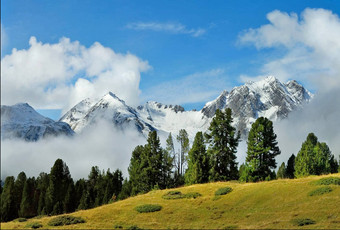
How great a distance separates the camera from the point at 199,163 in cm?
7606

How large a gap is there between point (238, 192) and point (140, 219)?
15052 millimetres

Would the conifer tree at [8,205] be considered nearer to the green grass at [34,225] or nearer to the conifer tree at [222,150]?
the conifer tree at [222,150]

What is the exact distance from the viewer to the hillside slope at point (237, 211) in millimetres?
32750

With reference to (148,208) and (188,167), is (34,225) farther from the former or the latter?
(188,167)

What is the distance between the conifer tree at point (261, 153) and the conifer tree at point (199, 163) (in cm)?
1124

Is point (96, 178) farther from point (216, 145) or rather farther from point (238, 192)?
point (238, 192)

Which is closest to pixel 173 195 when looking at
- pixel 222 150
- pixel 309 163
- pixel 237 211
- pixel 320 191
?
pixel 237 211

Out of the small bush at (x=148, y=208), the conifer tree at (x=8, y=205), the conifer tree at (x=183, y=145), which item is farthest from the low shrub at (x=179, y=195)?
the conifer tree at (x=8, y=205)

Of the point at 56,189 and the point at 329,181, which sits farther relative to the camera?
the point at 56,189

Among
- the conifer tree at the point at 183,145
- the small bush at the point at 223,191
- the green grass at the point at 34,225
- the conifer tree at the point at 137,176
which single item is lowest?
the green grass at the point at 34,225

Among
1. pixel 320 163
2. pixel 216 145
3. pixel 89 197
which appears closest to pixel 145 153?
pixel 216 145

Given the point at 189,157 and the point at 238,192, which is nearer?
the point at 238,192

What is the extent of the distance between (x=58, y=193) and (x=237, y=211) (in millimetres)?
80741

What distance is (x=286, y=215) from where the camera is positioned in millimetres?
34438
